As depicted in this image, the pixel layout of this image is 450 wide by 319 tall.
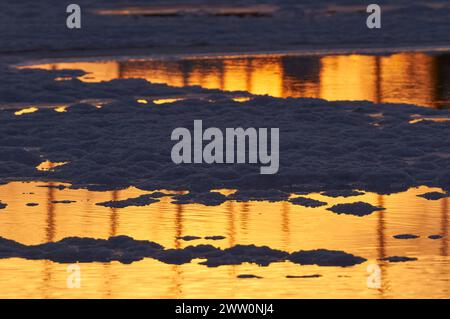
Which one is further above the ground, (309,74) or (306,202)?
(309,74)

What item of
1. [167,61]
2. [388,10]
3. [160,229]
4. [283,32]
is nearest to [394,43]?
[283,32]

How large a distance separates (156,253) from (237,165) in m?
3.79

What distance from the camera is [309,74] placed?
22.5 meters

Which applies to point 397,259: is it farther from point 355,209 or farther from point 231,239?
point 355,209

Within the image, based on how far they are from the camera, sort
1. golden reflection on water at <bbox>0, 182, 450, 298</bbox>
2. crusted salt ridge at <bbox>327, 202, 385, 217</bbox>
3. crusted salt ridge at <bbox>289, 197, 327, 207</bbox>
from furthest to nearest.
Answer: crusted salt ridge at <bbox>289, 197, 327, 207</bbox>
crusted salt ridge at <bbox>327, 202, 385, 217</bbox>
golden reflection on water at <bbox>0, 182, 450, 298</bbox>

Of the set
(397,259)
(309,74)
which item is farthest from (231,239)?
(309,74)

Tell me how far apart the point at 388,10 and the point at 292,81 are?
619 inches

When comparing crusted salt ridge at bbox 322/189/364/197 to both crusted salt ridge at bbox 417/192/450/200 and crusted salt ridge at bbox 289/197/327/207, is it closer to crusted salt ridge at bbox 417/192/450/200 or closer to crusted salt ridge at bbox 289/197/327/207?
crusted salt ridge at bbox 289/197/327/207

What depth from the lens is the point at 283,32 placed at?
30.5 metres

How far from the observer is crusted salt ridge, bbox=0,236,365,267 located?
33.4 feet

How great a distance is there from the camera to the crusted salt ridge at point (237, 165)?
1335 centimetres

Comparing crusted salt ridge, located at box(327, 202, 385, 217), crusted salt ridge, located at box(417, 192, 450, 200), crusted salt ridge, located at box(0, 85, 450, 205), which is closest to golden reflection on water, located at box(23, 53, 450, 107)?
crusted salt ridge, located at box(0, 85, 450, 205)

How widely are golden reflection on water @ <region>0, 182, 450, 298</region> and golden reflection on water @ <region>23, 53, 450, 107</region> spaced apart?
727cm

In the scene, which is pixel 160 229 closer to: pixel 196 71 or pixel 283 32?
pixel 196 71
